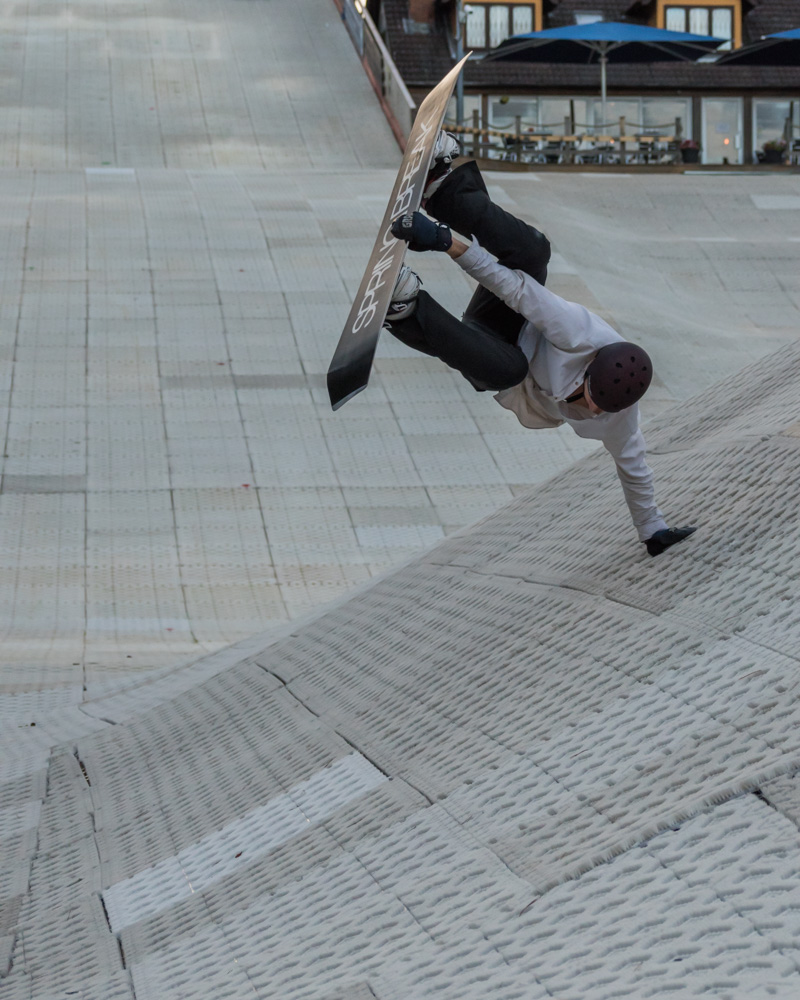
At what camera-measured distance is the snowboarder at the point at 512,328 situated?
4914 mm

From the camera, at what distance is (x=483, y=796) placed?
4.07m

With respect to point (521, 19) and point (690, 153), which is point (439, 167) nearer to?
point (690, 153)

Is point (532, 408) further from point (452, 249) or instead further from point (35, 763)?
point (35, 763)

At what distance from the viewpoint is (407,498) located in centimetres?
1227

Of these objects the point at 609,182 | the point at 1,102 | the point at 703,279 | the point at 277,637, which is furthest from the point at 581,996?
the point at 1,102

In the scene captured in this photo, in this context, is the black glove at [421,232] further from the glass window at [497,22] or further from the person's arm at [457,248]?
the glass window at [497,22]

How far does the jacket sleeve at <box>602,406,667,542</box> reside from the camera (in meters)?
5.39

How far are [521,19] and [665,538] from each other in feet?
103

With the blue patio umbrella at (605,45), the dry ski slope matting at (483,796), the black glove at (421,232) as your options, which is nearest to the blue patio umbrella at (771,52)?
the blue patio umbrella at (605,45)

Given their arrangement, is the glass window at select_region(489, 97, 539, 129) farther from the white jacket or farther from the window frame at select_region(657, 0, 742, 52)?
the white jacket

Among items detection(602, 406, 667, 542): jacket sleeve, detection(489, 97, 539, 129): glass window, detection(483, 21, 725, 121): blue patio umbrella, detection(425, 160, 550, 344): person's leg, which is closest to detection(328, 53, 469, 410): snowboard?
detection(425, 160, 550, 344): person's leg

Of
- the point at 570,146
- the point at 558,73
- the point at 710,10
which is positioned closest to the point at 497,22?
the point at 558,73

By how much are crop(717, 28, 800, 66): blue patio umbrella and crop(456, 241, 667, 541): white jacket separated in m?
20.8

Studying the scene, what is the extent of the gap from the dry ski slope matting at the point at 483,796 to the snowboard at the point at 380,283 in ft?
4.24
